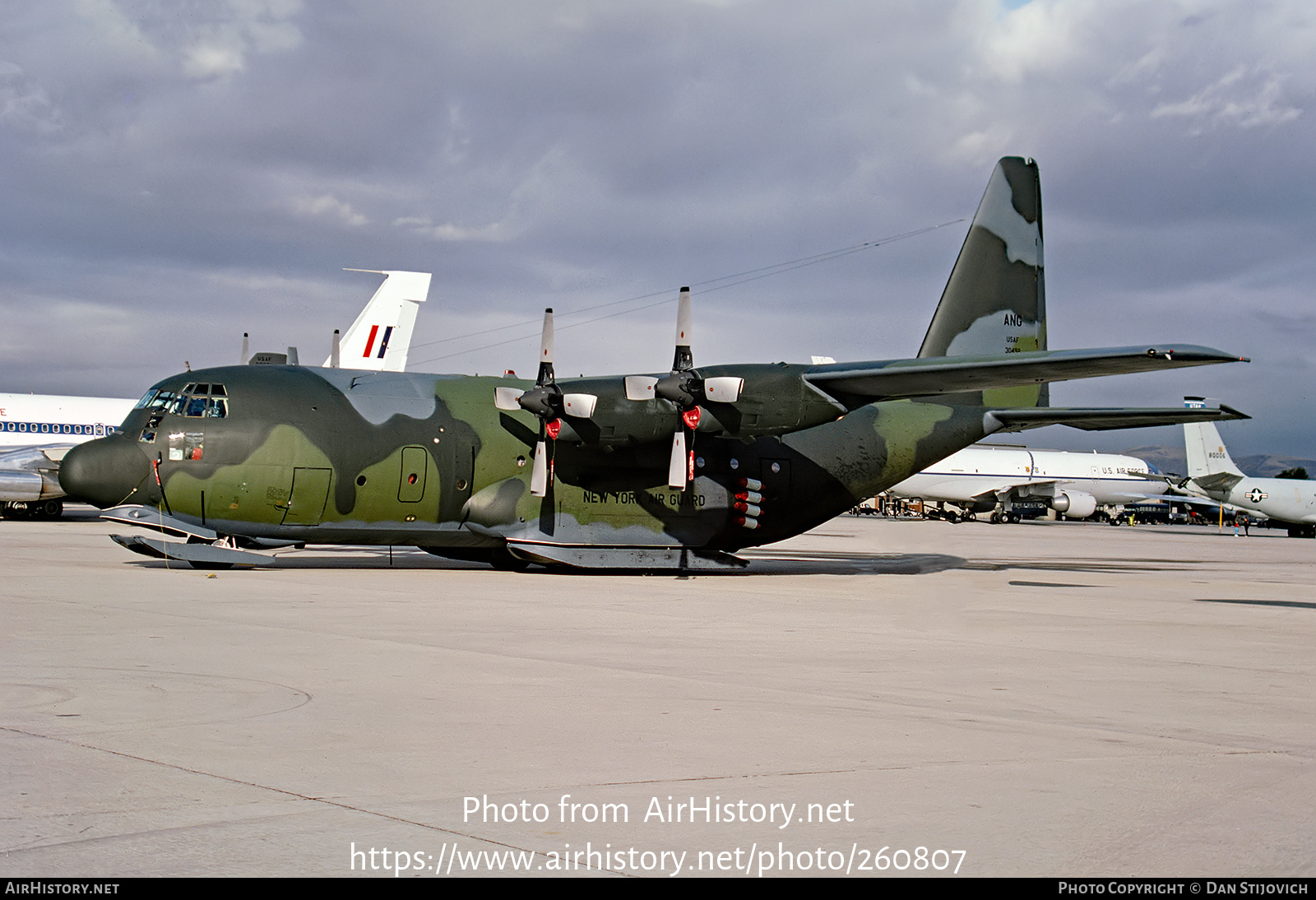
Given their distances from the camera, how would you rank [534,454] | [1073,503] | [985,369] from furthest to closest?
[1073,503], [534,454], [985,369]

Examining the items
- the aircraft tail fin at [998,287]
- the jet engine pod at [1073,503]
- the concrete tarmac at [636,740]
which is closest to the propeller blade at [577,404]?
the concrete tarmac at [636,740]

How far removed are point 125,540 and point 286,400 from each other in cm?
381

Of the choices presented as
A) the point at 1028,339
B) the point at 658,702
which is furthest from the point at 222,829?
the point at 1028,339

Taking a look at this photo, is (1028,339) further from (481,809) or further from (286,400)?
(481,809)

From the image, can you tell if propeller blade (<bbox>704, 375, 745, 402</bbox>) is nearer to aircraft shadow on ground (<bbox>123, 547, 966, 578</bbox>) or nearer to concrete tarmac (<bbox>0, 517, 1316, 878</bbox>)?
aircraft shadow on ground (<bbox>123, 547, 966, 578</bbox>)

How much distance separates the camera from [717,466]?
22469mm

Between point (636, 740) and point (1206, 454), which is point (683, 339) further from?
point (1206, 454)

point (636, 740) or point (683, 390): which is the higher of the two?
point (683, 390)

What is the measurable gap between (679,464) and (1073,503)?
205 ft

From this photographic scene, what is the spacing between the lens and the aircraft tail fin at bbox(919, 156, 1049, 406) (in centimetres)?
2528

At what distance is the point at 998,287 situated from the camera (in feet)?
83.1

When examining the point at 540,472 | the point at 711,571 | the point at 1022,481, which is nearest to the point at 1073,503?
the point at 1022,481

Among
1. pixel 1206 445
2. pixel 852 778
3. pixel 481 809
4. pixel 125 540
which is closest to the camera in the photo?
pixel 481 809

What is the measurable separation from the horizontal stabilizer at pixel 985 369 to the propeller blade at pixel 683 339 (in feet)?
7.48
